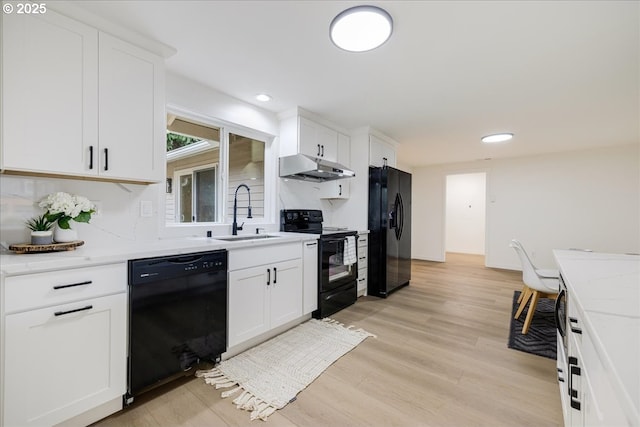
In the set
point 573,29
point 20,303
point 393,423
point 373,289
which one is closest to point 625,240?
point 373,289

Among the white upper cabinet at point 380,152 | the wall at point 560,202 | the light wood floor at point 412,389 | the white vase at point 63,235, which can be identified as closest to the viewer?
the light wood floor at point 412,389

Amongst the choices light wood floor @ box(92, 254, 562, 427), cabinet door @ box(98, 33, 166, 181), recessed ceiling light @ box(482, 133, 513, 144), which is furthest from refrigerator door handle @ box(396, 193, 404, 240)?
cabinet door @ box(98, 33, 166, 181)

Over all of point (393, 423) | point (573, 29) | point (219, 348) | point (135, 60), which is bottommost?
point (393, 423)

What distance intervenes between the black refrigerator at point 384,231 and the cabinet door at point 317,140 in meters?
0.66

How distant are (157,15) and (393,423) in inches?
110

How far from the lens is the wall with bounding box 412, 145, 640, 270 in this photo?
4680 mm

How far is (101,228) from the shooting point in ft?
6.41

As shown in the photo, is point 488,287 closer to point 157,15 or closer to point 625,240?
point 625,240

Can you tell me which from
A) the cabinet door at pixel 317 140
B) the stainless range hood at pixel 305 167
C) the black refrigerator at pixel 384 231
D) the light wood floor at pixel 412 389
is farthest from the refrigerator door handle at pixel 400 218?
the light wood floor at pixel 412 389

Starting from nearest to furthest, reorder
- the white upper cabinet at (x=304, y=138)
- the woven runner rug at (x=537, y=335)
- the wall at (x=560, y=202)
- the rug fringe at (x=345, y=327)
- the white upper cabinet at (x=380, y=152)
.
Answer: the woven runner rug at (x=537, y=335), the rug fringe at (x=345, y=327), the white upper cabinet at (x=304, y=138), the white upper cabinet at (x=380, y=152), the wall at (x=560, y=202)

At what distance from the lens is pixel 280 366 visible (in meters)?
2.05

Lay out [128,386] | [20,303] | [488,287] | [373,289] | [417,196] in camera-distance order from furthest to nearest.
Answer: [417,196] < [488,287] < [373,289] < [128,386] < [20,303]

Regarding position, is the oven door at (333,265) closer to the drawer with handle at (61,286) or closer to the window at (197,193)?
the window at (197,193)

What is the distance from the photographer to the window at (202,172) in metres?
2.75
